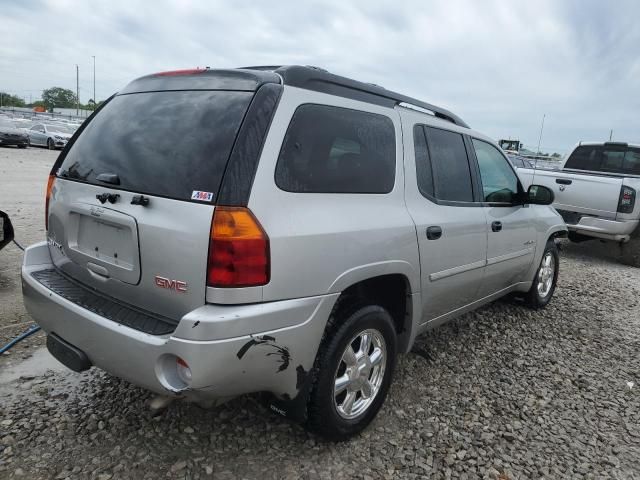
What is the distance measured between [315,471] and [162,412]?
0.95 meters

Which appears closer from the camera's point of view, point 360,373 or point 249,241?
point 249,241

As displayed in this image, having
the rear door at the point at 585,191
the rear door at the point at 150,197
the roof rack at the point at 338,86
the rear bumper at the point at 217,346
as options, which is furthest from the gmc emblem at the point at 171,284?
the rear door at the point at 585,191

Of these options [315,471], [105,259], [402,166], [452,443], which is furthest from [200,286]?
[452,443]

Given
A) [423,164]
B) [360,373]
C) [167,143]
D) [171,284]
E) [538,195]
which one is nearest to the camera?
[171,284]

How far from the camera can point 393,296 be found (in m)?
2.87

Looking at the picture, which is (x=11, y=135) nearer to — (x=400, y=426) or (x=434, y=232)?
(x=434, y=232)

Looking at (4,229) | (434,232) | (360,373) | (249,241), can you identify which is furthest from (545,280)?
(4,229)

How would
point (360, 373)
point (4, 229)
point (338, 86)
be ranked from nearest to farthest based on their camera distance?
point (338, 86) → point (360, 373) → point (4, 229)

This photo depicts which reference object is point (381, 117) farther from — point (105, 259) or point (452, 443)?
point (452, 443)

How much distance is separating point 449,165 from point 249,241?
185 centimetres

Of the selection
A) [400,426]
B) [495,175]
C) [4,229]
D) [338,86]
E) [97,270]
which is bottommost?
[400,426]

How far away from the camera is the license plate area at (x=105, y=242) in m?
2.18

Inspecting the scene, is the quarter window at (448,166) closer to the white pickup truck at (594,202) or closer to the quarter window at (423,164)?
the quarter window at (423,164)

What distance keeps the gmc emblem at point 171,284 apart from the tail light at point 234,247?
13cm
